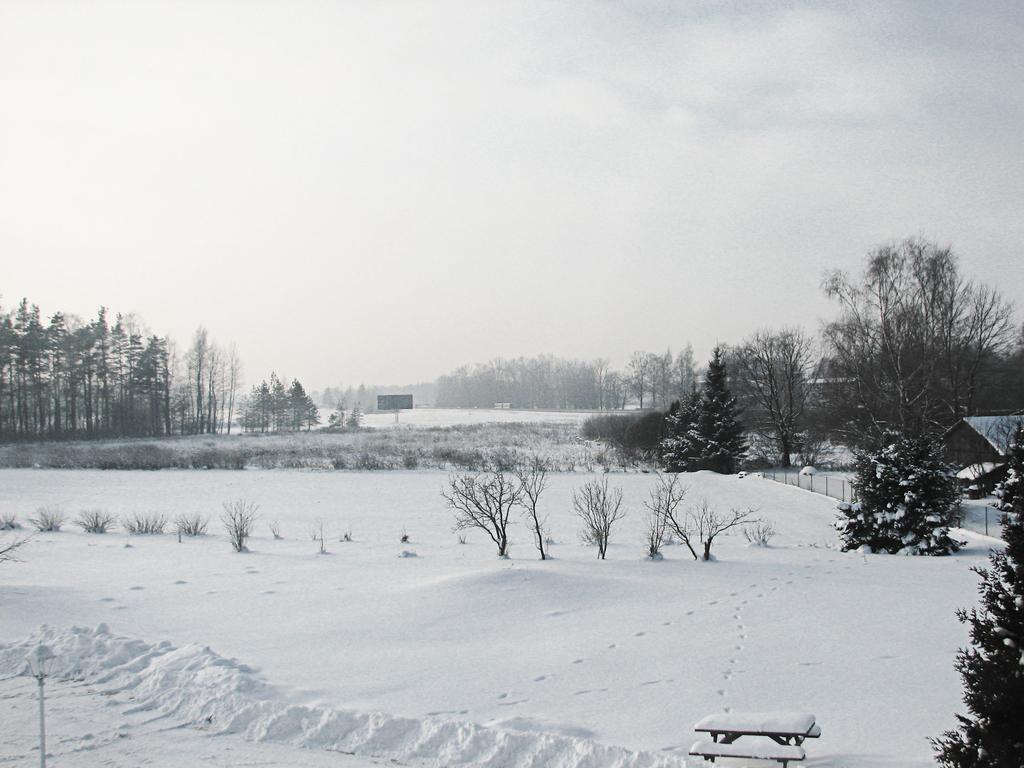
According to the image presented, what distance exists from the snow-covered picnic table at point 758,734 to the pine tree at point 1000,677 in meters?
1.13

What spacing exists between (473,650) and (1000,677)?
617 centimetres

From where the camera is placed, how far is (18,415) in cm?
5819

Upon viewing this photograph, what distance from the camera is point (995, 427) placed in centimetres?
3009

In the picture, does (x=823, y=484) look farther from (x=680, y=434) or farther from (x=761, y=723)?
(x=761, y=723)

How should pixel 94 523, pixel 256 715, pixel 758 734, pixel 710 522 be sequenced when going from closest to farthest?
pixel 758 734
pixel 256 715
pixel 710 522
pixel 94 523

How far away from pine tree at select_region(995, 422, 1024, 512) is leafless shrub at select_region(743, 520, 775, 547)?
1253 cm

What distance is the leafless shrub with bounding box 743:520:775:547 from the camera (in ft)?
56.7

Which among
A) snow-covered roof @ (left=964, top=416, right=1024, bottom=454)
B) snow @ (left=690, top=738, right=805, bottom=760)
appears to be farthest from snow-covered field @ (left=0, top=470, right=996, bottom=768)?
snow-covered roof @ (left=964, top=416, right=1024, bottom=454)

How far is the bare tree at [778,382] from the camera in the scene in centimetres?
4681

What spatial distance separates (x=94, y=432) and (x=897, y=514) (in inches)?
2508

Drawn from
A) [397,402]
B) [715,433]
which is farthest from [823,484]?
[397,402]

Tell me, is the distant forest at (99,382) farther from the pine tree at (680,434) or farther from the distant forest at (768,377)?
the pine tree at (680,434)

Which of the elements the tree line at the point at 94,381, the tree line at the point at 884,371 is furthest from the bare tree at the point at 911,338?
the tree line at the point at 94,381

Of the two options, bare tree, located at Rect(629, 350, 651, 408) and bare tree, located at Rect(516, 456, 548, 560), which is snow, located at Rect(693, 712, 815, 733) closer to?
bare tree, located at Rect(516, 456, 548, 560)
